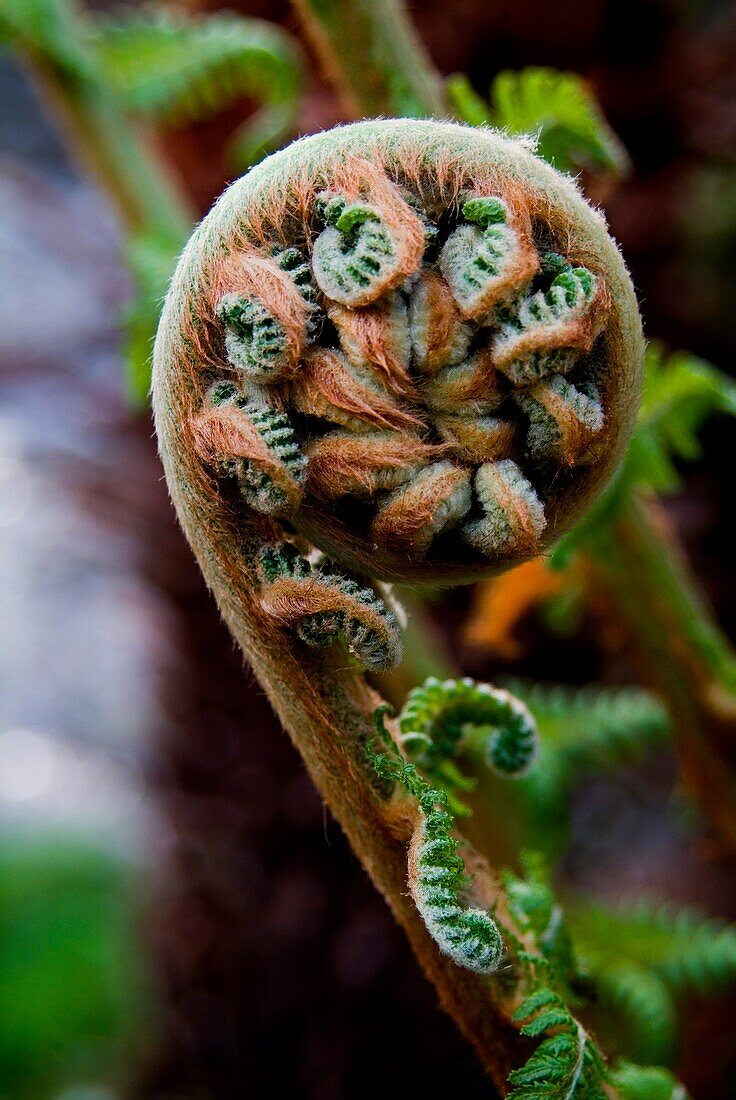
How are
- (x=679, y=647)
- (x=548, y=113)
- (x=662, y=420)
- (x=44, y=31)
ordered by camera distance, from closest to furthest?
(x=548, y=113)
(x=662, y=420)
(x=679, y=647)
(x=44, y=31)

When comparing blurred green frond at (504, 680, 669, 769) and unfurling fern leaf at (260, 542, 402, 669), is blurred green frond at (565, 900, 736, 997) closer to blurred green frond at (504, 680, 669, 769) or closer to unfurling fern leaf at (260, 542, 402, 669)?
blurred green frond at (504, 680, 669, 769)

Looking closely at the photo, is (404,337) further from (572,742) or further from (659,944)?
Answer: (659,944)

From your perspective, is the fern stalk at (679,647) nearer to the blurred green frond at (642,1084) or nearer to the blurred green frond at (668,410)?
the blurred green frond at (668,410)

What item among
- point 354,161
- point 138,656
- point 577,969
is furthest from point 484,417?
point 138,656

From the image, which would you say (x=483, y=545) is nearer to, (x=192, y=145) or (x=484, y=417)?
(x=484, y=417)

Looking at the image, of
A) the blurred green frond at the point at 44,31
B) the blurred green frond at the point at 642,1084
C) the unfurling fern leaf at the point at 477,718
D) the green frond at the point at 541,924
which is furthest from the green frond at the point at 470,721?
the blurred green frond at the point at 44,31

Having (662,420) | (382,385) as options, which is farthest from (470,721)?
(662,420)

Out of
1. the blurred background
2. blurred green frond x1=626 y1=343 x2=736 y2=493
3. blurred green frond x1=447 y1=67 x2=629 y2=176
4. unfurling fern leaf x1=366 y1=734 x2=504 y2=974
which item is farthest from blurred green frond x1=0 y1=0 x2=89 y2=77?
unfurling fern leaf x1=366 y1=734 x2=504 y2=974
